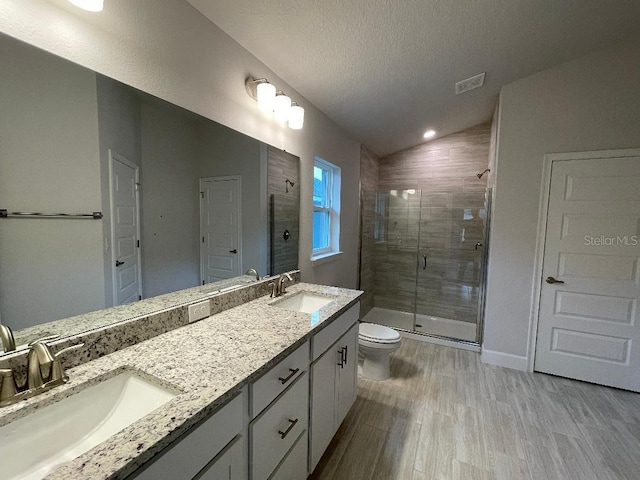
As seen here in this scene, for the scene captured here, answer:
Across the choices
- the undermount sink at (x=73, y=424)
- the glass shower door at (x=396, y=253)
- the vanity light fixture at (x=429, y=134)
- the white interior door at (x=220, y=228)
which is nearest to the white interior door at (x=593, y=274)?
the vanity light fixture at (x=429, y=134)

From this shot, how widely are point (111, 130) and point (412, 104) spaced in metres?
2.45

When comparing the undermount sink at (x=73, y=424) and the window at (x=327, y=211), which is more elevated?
the window at (x=327, y=211)

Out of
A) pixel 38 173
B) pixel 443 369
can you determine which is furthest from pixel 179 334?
pixel 443 369

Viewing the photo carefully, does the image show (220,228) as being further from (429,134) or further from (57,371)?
(429,134)

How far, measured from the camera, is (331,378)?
5.15 ft

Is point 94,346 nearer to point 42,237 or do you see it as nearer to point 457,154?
point 42,237

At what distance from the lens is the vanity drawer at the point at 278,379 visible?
0.98m

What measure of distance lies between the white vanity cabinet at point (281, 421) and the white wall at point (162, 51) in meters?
1.28

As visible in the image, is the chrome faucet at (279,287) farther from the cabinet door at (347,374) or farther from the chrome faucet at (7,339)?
the chrome faucet at (7,339)

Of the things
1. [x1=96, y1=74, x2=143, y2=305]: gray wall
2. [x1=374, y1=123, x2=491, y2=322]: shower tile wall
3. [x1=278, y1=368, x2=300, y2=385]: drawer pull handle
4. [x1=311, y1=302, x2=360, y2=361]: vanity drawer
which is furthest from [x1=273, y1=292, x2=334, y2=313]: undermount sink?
[x1=374, y1=123, x2=491, y2=322]: shower tile wall

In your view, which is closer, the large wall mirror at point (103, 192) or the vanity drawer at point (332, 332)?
the large wall mirror at point (103, 192)

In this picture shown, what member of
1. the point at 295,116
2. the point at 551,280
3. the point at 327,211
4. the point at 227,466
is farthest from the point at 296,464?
the point at 551,280

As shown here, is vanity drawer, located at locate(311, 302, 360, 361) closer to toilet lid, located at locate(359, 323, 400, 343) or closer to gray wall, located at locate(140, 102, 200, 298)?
toilet lid, located at locate(359, 323, 400, 343)

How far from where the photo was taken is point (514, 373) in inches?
103
